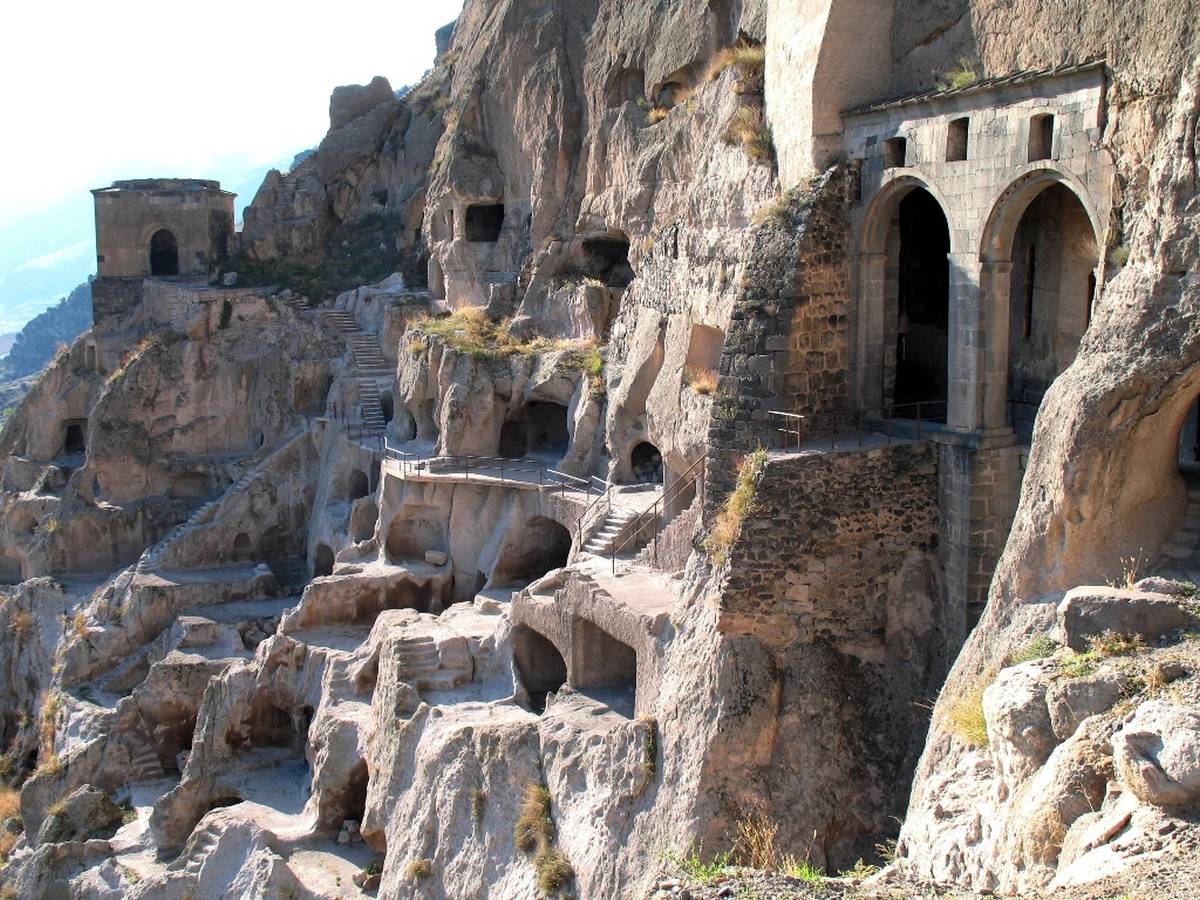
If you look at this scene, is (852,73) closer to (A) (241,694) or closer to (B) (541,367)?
(B) (541,367)

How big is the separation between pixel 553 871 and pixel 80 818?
43.3 feet

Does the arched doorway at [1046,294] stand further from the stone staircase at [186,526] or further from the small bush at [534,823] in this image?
the stone staircase at [186,526]

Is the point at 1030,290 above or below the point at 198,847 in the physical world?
above

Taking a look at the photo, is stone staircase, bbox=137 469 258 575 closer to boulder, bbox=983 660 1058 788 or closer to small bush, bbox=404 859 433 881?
small bush, bbox=404 859 433 881

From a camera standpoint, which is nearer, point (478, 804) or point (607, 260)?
point (478, 804)

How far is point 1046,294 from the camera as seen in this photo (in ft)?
55.2

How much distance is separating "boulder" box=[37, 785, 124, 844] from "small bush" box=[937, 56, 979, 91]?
20202 mm

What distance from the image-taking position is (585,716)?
747 inches

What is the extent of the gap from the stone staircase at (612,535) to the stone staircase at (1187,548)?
34.4 ft

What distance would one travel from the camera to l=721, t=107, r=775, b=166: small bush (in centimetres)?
2019

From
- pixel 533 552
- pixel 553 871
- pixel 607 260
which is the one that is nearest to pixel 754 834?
pixel 553 871

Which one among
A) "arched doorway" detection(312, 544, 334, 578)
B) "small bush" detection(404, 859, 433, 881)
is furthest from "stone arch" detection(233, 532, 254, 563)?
"small bush" detection(404, 859, 433, 881)

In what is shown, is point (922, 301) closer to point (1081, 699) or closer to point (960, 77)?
point (960, 77)

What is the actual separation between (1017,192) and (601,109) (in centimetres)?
1731
